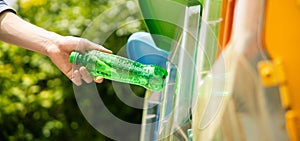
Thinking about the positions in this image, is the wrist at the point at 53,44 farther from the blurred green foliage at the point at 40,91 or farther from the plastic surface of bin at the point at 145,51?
the blurred green foliage at the point at 40,91

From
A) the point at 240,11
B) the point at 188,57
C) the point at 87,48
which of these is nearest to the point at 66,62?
the point at 87,48

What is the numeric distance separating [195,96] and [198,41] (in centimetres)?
13

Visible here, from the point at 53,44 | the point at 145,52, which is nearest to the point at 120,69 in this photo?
the point at 145,52

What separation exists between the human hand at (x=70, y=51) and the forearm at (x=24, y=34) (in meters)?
0.03

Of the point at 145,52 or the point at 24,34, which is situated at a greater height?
the point at 24,34

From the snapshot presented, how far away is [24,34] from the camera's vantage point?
191 cm

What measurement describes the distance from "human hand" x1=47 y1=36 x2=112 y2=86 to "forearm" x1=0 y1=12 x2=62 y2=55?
0.10 ft

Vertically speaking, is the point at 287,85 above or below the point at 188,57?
below

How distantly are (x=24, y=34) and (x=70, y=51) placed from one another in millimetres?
186

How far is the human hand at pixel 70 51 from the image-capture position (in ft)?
5.52

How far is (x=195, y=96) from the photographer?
144cm

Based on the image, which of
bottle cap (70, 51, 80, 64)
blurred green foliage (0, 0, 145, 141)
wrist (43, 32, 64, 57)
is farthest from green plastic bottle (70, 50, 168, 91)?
blurred green foliage (0, 0, 145, 141)

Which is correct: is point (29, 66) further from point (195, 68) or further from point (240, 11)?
point (240, 11)

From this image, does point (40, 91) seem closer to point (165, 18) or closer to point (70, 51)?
point (70, 51)
